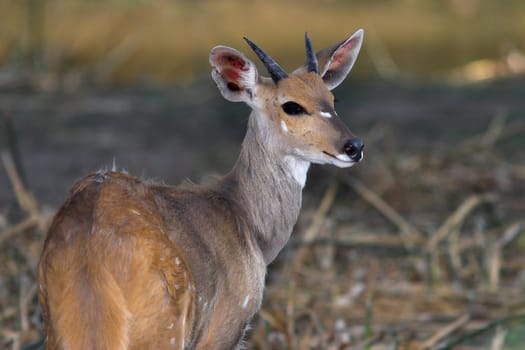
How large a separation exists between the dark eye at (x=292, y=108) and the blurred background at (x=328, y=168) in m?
0.53

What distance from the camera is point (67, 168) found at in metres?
8.06

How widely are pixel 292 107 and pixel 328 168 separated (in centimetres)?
351

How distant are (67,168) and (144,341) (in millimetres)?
4703

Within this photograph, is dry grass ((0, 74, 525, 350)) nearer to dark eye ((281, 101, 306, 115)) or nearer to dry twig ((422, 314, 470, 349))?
dry twig ((422, 314, 470, 349))

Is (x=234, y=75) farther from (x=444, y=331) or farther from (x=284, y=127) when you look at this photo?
(x=444, y=331)

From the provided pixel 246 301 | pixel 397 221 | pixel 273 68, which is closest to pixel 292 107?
pixel 273 68

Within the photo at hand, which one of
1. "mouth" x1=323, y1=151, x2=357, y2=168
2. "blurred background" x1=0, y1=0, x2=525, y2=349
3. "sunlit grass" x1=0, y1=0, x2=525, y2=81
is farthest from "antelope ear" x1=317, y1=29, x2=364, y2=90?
"sunlit grass" x1=0, y1=0, x2=525, y2=81

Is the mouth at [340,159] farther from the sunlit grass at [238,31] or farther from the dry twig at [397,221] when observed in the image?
the sunlit grass at [238,31]

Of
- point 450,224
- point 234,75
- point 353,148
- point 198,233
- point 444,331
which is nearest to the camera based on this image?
point 198,233

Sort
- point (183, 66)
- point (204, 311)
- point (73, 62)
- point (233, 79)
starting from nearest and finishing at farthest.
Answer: point (204, 311), point (233, 79), point (73, 62), point (183, 66)

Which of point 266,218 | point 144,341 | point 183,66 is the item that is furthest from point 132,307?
point 183,66

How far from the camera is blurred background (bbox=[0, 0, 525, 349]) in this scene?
5664mm

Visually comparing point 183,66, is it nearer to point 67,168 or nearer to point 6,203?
point 67,168

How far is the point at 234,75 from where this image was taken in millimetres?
4328
